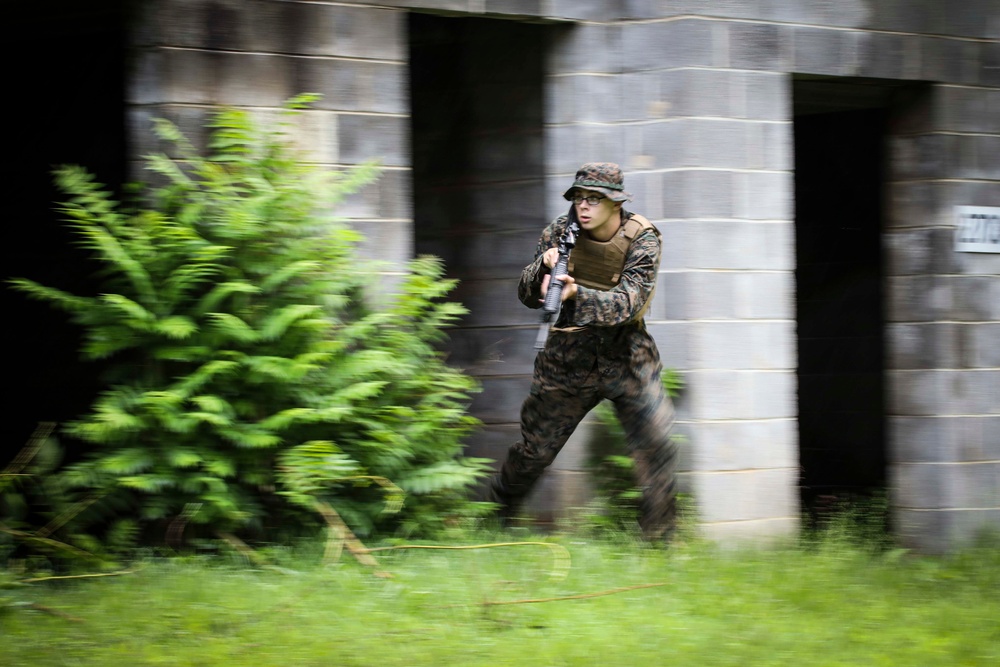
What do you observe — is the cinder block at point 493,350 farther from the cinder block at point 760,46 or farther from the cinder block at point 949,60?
the cinder block at point 949,60

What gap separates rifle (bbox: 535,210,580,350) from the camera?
6.22m

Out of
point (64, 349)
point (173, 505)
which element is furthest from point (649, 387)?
point (64, 349)

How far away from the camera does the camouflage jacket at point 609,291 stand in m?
6.36

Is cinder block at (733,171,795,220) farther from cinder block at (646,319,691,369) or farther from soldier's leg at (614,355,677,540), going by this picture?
soldier's leg at (614,355,677,540)

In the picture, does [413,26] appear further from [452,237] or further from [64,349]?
[64,349]

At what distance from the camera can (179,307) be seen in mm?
5988

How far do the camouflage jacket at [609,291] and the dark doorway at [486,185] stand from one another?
1194 mm

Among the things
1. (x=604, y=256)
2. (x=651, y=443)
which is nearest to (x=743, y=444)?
(x=651, y=443)

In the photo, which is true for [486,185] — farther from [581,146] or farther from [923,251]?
[923,251]

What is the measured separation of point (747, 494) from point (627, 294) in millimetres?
1742

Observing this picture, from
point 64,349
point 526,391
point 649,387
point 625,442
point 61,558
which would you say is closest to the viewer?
point 61,558

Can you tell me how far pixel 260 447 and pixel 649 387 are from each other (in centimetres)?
205

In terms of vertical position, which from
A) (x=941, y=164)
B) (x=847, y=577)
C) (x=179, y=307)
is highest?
(x=941, y=164)

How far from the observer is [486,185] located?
8070 millimetres
